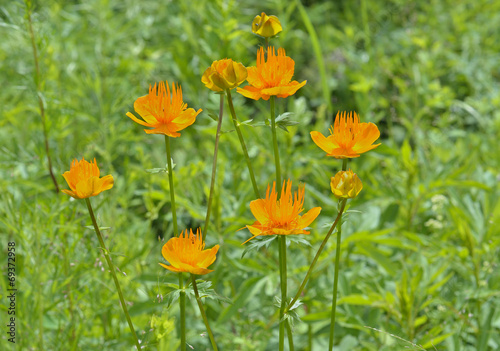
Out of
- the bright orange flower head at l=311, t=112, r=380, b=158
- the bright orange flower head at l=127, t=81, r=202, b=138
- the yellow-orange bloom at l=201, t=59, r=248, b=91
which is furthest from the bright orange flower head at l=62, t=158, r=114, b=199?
the bright orange flower head at l=311, t=112, r=380, b=158

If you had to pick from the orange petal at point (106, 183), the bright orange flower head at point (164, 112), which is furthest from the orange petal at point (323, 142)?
the orange petal at point (106, 183)

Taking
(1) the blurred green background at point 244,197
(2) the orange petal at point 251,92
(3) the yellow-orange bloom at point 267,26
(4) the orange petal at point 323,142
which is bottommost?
(1) the blurred green background at point 244,197

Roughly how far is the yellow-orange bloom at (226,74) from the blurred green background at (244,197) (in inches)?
3.4

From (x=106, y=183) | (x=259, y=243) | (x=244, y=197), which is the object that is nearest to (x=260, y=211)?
(x=259, y=243)

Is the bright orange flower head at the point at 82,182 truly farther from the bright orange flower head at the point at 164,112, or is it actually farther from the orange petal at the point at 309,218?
the orange petal at the point at 309,218

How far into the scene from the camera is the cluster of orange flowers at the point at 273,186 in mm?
955

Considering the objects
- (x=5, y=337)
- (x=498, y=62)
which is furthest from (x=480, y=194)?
(x=5, y=337)

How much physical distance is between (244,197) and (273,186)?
1.08m

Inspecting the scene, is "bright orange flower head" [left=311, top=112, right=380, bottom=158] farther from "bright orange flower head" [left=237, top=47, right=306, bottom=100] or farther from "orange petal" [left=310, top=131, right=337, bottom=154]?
"bright orange flower head" [left=237, top=47, right=306, bottom=100]

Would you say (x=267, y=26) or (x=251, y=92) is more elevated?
(x=267, y=26)

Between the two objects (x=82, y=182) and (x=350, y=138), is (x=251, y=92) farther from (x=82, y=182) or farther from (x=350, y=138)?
(x=82, y=182)

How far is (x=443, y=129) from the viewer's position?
300cm

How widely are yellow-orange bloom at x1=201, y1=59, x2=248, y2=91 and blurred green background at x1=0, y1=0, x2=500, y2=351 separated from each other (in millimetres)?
86

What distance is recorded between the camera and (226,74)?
3.26ft
